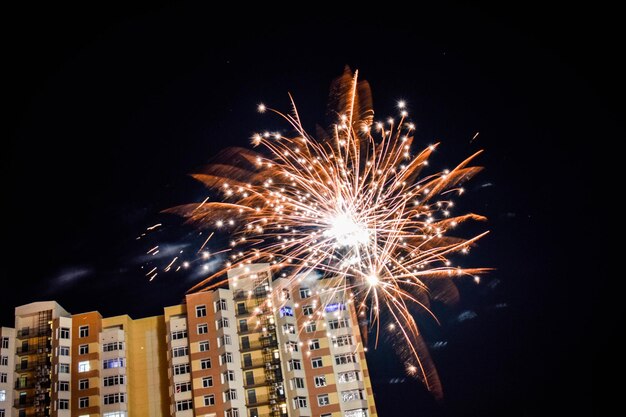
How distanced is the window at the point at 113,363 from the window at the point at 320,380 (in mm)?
15681

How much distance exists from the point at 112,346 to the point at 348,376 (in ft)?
63.6

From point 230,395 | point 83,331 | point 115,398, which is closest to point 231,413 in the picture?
point 230,395

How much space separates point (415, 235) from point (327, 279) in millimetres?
24752

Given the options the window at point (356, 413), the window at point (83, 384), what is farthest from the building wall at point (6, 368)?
the window at point (356, 413)

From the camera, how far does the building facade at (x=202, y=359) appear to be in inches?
1724

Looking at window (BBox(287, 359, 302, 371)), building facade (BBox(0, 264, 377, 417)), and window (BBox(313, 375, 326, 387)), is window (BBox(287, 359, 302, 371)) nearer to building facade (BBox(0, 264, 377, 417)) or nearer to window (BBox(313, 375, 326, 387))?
building facade (BBox(0, 264, 377, 417))

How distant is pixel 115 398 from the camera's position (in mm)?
44125

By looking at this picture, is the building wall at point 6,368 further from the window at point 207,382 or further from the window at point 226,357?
the window at point 226,357

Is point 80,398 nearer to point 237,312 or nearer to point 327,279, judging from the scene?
point 237,312

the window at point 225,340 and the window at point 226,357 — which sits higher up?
the window at point 225,340

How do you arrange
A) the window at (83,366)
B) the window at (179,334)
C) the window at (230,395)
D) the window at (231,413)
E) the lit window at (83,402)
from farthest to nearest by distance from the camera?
the window at (179,334), the window at (83,366), the lit window at (83,402), the window at (230,395), the window at (231,413)

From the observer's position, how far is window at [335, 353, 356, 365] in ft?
150

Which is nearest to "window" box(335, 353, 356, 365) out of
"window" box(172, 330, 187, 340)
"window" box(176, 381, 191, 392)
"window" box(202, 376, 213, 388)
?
"window" box(202, 376, 213, 388)

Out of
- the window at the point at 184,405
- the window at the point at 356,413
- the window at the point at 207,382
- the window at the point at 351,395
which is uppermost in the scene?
the window at the point at 207,382
